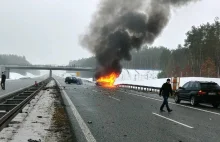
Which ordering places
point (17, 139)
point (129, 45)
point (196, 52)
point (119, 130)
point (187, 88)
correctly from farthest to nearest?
point (196, 52) → point (129, 45) → point (187, 88) → point (119, 130) → point (17, 139)

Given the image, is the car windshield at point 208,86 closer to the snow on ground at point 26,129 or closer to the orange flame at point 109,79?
the snow on ground at point 26,129

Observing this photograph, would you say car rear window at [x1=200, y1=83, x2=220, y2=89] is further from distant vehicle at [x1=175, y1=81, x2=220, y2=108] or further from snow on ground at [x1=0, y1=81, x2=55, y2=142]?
snow on ground at [x1=0, y1=81, x2=55, y2=142]

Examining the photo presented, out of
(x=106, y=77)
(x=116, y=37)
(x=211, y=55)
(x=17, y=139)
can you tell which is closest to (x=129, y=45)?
(x=116, y=37)

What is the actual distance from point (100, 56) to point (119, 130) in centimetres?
4982

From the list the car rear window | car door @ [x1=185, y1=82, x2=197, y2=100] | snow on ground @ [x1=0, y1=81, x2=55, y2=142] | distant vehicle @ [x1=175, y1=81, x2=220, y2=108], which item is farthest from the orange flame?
snow on ground @ [x1=0, y1=81, x2=55, y2=142]

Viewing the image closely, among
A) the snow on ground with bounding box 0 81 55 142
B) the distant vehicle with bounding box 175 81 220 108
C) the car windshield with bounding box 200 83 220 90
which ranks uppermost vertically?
the car windshield with bounding box 200 83 220 90

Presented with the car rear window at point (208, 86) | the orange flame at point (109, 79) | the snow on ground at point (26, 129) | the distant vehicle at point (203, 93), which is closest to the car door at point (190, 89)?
the distant vehicle at point (203, 93)

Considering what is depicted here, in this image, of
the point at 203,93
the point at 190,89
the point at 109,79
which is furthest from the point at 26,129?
the point at 109,79

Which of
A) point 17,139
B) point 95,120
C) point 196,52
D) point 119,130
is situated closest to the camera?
point 17,139

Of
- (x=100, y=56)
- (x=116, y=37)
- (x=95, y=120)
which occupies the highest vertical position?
(x=116, y=37)

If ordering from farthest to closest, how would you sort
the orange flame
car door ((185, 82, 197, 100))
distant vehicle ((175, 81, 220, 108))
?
the orange flame, car door ((185, 82, 197, 100)), distant vehicle ((175, 81, 220, 108))

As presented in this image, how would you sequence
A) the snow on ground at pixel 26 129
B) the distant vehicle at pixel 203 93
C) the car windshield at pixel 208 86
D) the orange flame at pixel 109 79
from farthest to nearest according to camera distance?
1. the orange flame at pixel 109 79
2. the car windshield at pixel 208 86
3. the distant vehicle at pixel 203 93
4. the snow on ground at pixel 26 129

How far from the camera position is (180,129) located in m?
9.62

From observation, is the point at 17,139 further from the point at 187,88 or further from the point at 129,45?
the point at 129,45
